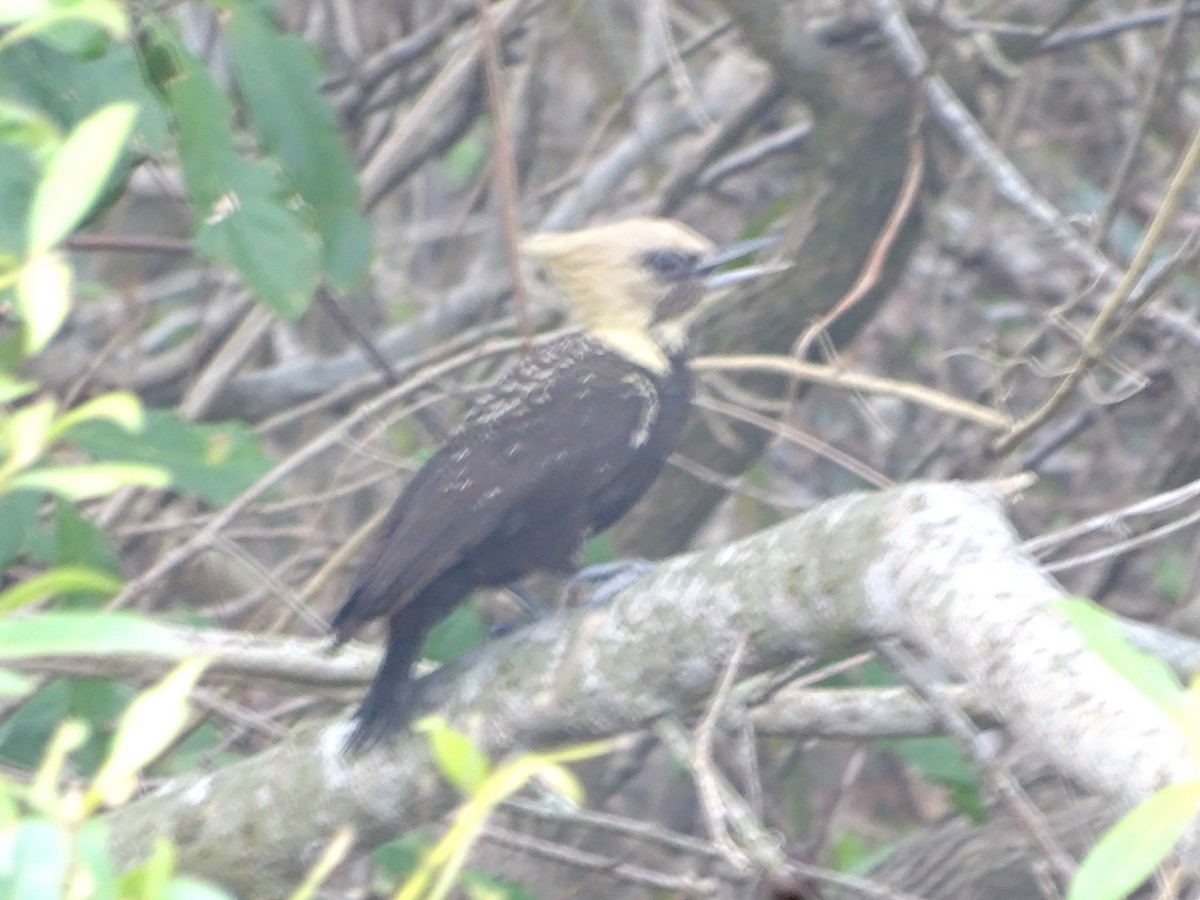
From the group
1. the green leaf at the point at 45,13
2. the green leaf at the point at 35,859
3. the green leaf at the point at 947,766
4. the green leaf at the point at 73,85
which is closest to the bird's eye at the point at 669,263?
the green leaf at the point at 947,766

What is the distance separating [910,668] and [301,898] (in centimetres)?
111

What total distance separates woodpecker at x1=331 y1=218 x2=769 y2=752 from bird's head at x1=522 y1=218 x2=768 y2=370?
1 centimetres

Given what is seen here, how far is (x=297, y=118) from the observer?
307 cm

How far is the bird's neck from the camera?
3195 mm

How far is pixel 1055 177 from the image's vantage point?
17.0ft

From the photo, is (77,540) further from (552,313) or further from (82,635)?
(82,635)

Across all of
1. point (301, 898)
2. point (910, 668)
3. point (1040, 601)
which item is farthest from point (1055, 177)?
point (301, 898)

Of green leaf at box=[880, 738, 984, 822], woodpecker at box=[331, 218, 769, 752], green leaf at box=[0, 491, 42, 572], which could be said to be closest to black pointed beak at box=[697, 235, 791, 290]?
woodpecker at box=[331, 218, 769, 752]

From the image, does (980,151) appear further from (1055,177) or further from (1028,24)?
(1055,177)

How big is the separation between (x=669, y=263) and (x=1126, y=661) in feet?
7.93

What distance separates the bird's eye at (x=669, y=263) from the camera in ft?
11.4

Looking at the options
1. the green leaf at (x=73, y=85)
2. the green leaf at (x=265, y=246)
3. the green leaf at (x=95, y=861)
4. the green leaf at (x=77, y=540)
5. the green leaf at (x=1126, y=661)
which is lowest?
the green leaf at (x=77, y=540)

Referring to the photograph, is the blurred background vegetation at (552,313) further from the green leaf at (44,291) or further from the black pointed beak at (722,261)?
the green leaf at (44,291)

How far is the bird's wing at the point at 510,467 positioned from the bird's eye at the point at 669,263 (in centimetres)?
38
